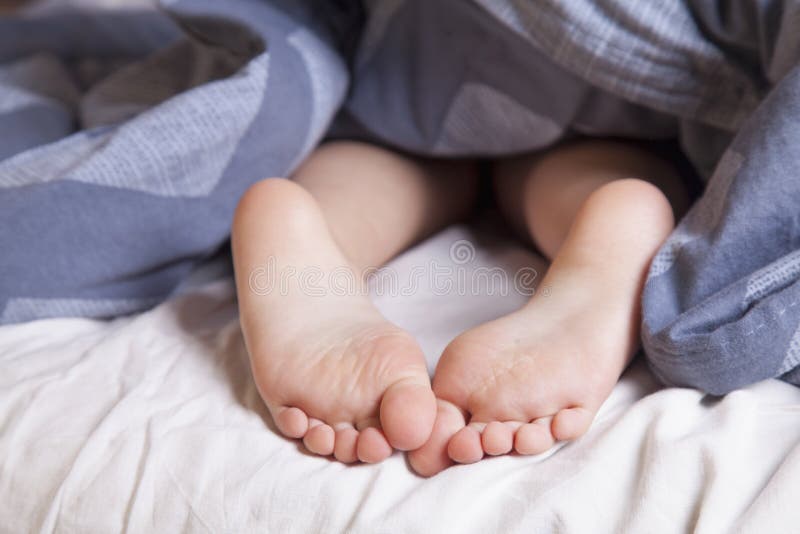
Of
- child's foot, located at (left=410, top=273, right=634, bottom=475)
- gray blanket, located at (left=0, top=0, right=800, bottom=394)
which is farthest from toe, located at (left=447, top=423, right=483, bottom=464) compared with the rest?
gray blanket, located at (left=0, top=0, right=800, bottom=394)

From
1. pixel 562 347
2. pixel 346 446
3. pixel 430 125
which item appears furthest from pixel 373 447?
pixel 430 125

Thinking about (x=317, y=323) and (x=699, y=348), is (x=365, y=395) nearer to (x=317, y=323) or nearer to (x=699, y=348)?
(x=317, y=323)

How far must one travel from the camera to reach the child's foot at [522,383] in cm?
46

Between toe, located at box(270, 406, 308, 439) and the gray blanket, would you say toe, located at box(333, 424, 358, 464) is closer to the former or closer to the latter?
toe, located at box(270, 406, 308, 439)

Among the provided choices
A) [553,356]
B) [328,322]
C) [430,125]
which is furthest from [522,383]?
[430,125]

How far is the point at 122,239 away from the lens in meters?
0.64

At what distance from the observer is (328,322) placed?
0.53 metres

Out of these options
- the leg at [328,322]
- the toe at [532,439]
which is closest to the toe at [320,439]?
the leg at [328,322]

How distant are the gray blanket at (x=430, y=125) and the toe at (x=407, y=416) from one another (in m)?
0.15

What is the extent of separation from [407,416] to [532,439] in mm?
72

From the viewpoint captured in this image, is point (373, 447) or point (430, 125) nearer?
point (373, 447)

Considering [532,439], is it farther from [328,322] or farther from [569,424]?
[328,322]

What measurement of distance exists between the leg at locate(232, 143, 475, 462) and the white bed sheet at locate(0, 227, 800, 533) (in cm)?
2

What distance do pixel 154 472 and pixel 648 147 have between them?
50cm
